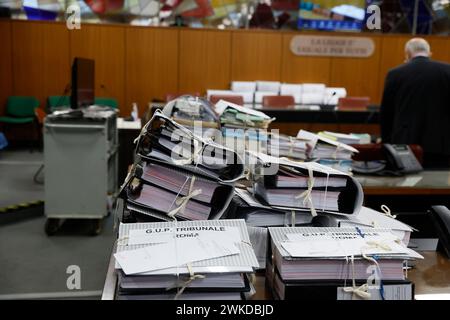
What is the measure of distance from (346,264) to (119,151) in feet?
13.6

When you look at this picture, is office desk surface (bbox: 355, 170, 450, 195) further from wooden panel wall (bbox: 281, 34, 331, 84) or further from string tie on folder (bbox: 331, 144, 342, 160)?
wooden panel wall (bbox: 281, 34, 331, 84)

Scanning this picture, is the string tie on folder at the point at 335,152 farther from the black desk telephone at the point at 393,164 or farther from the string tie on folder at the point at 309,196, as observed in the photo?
the string tie on folder at the point at 309,196

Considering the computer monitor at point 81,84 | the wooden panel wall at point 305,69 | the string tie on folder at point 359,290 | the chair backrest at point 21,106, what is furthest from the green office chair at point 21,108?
the string tie on folder at point 359,290

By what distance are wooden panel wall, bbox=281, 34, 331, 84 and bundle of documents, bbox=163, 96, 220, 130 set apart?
643cm

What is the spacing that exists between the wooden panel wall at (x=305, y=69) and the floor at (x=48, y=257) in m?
5.38

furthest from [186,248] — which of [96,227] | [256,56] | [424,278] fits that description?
[256,56]

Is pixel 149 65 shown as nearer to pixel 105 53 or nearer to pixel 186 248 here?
pixel 105 53

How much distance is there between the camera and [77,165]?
3.91 meters

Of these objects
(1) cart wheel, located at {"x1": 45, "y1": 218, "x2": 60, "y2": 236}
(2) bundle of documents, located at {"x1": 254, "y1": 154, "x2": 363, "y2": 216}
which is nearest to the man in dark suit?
(2) bundle of documents, located at {"x1": 254, "y1": 154, "x2": 363, "y2": 216}

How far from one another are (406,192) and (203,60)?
6699 mm

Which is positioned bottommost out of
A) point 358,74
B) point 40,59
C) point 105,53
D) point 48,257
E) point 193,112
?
point 48,257

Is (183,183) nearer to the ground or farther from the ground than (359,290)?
farther from the ground
